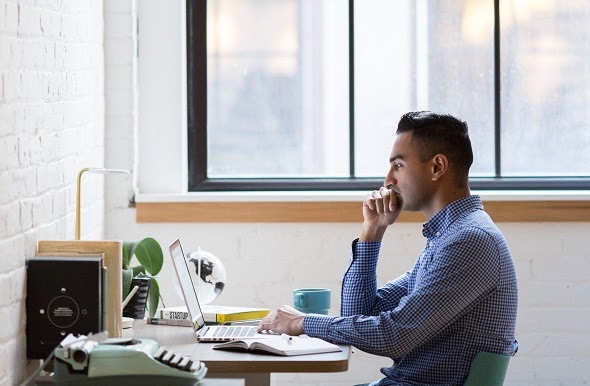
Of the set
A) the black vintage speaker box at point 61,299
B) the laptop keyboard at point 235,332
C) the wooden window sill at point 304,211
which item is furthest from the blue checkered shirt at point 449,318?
the wooden window sill at point 304,211

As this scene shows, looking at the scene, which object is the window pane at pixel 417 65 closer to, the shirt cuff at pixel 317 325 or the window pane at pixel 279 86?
the window pane at pixel 279 86

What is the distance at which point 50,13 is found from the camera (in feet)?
A: 9.34

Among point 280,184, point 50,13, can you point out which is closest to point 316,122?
point 280,184

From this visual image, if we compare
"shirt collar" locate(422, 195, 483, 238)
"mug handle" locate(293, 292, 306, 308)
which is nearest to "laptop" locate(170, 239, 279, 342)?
"mug handle" locate(293, 292, 306, 308)

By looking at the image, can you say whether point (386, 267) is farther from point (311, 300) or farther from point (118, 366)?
point (118, 366)

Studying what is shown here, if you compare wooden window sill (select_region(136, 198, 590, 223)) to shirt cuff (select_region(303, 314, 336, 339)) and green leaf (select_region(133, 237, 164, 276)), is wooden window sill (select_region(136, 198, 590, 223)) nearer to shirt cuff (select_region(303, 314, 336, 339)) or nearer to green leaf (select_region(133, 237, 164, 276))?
green leaf (select_region(133, 237, 164, 276))

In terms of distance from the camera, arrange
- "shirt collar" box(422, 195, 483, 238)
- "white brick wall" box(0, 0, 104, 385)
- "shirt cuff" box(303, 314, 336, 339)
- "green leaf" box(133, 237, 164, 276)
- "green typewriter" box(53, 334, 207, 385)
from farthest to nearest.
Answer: "green leaf" box(133, 237, 164, 276) < "shirt collar" box(422, 195, 483, 238) < "shirt cuff" box(303, 314, 336, 339) < "white brick wall" box(0, 0, 104, 385) < "green typewriter" box(53, 334, 207, 385)

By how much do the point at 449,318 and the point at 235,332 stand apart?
1.89 feet

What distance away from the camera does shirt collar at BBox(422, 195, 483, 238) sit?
9.25 feet

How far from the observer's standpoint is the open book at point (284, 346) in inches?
99.7

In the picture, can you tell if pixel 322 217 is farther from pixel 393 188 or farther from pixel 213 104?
pixel 393 188

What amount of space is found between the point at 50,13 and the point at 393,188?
3.42 ft

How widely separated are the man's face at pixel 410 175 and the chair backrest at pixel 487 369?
48 centimetres

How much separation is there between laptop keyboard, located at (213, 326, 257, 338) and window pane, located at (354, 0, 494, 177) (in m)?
1.33
